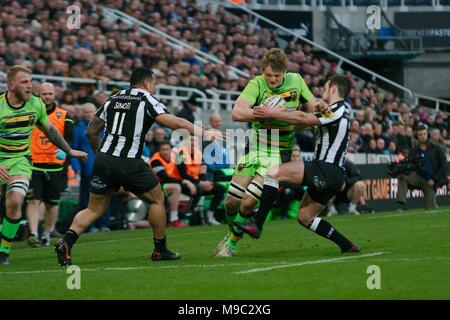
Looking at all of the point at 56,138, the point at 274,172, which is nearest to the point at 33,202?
the point at 56,138

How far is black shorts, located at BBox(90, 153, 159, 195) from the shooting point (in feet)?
38.3

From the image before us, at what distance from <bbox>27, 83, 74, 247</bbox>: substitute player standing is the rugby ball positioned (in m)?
5.08

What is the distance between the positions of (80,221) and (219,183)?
9660mm

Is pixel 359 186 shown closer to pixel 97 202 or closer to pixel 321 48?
pixel 97 202

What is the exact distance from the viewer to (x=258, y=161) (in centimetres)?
1251

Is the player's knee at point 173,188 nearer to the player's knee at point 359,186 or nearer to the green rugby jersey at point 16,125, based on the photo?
the player's knee at point 359,186

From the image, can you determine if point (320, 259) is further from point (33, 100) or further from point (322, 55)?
point (322, 55)

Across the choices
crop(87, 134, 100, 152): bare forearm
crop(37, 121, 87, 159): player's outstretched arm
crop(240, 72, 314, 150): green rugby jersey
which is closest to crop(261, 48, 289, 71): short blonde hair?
crop(240, 72, 314, 150): green rugby jersey

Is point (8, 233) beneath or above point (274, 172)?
beneath

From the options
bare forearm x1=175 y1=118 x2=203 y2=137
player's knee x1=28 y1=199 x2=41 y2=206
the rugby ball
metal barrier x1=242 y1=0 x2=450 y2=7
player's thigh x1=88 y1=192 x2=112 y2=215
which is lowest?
player's knee x1=28 y1=199 x2=41 y2=206

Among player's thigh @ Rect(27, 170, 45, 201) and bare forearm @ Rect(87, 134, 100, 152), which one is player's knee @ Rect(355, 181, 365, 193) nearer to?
player's thigh @ Rect(27, 170, 45, 201)

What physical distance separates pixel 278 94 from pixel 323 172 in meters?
1.16

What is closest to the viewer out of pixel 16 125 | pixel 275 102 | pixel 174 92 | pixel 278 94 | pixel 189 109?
pixel 275 102

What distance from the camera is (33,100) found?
12.9 m
